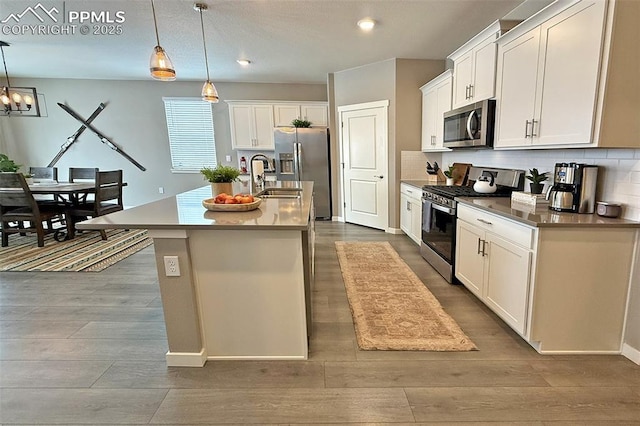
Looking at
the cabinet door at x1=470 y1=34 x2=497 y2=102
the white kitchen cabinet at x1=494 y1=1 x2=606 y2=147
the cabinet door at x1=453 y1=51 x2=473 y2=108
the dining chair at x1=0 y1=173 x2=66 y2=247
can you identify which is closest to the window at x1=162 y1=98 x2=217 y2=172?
the dining chair at x1=0 y1=173 x2=66 y2=247

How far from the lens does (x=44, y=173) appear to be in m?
5.57

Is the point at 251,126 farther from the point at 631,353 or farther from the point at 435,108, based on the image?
the point at 631,353

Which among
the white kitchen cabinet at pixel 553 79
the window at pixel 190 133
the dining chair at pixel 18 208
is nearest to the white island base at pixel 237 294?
the white kitchen cabinet at pixel 553 79

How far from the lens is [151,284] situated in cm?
304

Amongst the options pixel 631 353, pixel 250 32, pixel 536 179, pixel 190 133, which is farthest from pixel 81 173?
pixel 631 353

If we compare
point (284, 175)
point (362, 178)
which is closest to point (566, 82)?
point (362, 178)

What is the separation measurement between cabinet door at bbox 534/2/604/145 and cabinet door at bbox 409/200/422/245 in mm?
1820

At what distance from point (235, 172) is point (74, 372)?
1.62 m

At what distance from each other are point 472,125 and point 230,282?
106 inches

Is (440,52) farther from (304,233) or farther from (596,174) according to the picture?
(304,233)

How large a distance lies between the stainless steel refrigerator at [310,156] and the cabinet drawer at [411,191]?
164 centimetres

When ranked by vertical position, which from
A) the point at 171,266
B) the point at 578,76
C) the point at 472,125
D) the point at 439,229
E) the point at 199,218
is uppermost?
the point at 578,76

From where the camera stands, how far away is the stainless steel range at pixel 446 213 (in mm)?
2828

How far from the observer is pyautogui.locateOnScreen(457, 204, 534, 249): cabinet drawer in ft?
6.11
